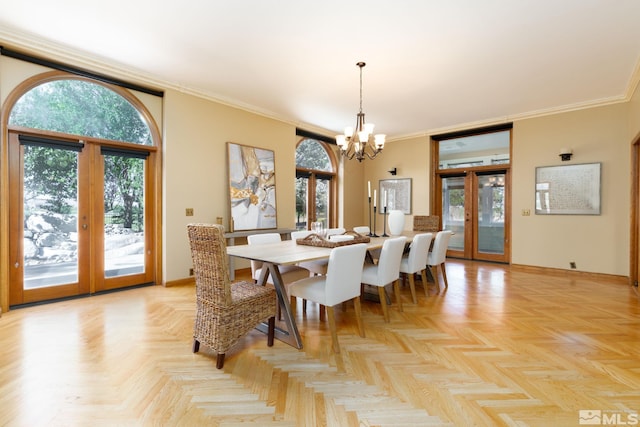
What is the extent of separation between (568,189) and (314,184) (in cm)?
445

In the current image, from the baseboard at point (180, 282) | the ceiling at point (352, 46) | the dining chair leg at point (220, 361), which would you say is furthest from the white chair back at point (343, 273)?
the baseboard at point (180, 282)

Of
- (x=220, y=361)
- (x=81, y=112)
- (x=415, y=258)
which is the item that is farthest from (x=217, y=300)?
(x=81, y=112)

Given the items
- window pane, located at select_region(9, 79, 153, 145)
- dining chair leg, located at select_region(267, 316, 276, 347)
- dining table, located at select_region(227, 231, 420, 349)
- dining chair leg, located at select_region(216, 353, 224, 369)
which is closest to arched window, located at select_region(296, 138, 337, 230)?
window pane, located at select_region(9, 79, 153, 145)

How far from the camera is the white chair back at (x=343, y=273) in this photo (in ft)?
7.50

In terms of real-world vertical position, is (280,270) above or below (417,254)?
below

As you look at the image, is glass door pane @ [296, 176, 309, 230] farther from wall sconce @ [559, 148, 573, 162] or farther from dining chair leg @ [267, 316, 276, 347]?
wall sconce @ [559, 148, 573, 162]

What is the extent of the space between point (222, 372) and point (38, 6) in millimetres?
3297

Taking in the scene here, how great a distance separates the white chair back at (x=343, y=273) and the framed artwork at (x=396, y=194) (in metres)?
4.38

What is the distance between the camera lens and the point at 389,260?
2885mm

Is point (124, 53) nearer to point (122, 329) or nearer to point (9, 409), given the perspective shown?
point (122, 329)

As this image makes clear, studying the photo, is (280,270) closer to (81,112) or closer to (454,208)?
(81,112)

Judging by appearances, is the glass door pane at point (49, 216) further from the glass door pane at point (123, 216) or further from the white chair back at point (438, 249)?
the white chair back at point (438, 249)

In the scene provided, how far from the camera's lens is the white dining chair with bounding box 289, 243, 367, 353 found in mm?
2291

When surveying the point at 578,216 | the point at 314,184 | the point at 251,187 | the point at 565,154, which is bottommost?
the point at 578,216
